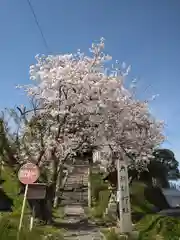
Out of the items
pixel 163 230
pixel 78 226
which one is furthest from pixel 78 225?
pixel 163 230

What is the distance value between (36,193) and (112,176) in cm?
834

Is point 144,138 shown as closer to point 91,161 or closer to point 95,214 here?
point 95,214

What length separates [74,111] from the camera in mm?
13836

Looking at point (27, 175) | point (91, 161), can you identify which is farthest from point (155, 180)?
point (27, 175)

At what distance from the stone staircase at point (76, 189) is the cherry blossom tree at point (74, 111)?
785 centimetres

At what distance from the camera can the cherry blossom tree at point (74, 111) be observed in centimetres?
1361

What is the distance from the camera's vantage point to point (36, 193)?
30.9 feet

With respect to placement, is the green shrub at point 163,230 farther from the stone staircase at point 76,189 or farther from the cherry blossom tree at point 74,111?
the stone staircase at point 76,189

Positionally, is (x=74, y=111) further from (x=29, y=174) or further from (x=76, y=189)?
(x=76, y=189)

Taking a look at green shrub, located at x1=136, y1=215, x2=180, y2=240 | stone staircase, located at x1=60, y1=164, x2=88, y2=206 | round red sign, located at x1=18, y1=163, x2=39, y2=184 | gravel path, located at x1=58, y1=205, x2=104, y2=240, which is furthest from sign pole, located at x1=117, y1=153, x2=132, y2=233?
stone staircase, located at x1=60, y1=164, x2=88, y2=206

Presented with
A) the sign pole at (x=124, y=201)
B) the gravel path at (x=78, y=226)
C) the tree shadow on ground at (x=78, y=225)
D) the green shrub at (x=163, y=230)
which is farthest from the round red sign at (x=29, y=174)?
the tree shadow on ground at (x=78, y=225)

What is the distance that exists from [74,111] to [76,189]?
12.0 meters

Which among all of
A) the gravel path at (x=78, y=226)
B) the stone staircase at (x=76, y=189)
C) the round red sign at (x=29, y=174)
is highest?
the stone staircase at (x=76, y=189)

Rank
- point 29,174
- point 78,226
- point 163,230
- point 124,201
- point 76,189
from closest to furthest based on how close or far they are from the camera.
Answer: point 29,174
point 163,230
point 124,201
point 78,226
point 76,189
